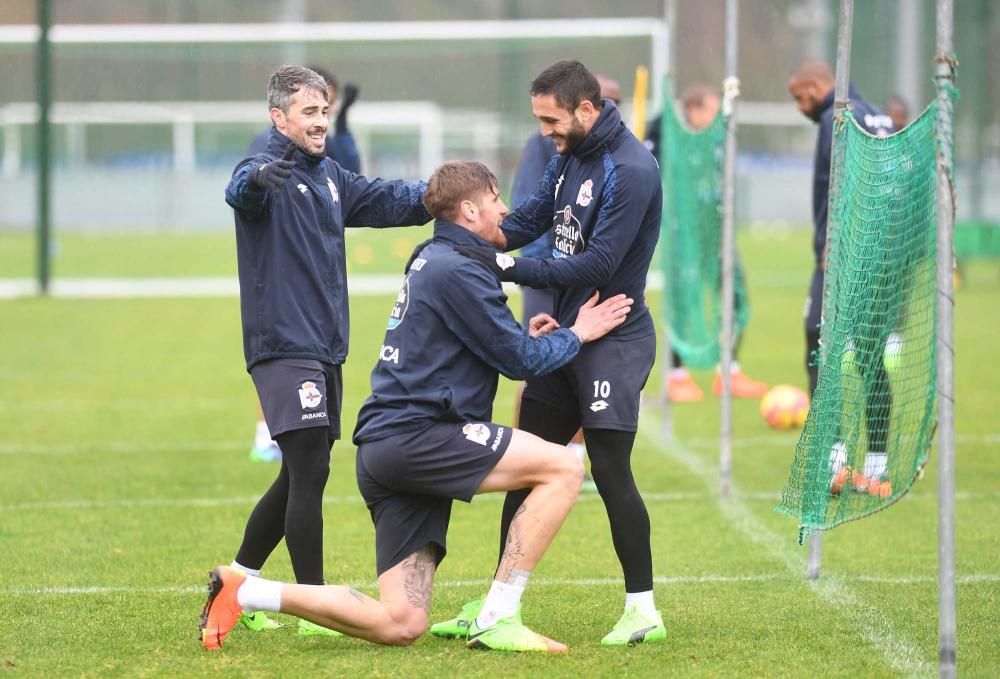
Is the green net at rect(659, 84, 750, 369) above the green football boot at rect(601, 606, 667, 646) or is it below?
above

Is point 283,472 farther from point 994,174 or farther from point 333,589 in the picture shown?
point 994,174

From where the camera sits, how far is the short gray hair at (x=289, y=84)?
5383 millimetres

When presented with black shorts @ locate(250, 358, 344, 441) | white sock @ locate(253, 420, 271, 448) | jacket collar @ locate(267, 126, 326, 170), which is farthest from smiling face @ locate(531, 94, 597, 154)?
white sock @ locate(253, 420, 271, 448)

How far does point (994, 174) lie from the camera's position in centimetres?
2698

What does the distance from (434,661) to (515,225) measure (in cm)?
178

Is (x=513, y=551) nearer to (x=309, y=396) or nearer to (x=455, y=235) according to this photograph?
(x=309, y=396)

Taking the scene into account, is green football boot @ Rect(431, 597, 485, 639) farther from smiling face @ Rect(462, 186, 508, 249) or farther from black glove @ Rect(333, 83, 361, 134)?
black glove @ Rect(333, 83, 361, 134)

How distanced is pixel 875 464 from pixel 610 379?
144cm

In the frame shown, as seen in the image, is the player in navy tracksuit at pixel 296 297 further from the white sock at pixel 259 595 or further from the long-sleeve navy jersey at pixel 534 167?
the long-sleeve navy jersey at pixel 534 167

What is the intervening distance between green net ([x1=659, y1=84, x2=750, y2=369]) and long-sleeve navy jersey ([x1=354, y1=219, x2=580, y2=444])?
178 inches

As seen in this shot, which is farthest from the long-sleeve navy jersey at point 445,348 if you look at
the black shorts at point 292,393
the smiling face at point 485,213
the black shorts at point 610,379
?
the black shorts at point 292,393

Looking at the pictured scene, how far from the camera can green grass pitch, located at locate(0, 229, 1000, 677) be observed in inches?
196

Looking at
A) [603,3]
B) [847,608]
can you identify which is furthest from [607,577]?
[603,3]

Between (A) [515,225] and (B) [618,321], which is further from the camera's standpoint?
(A) [515,225]
